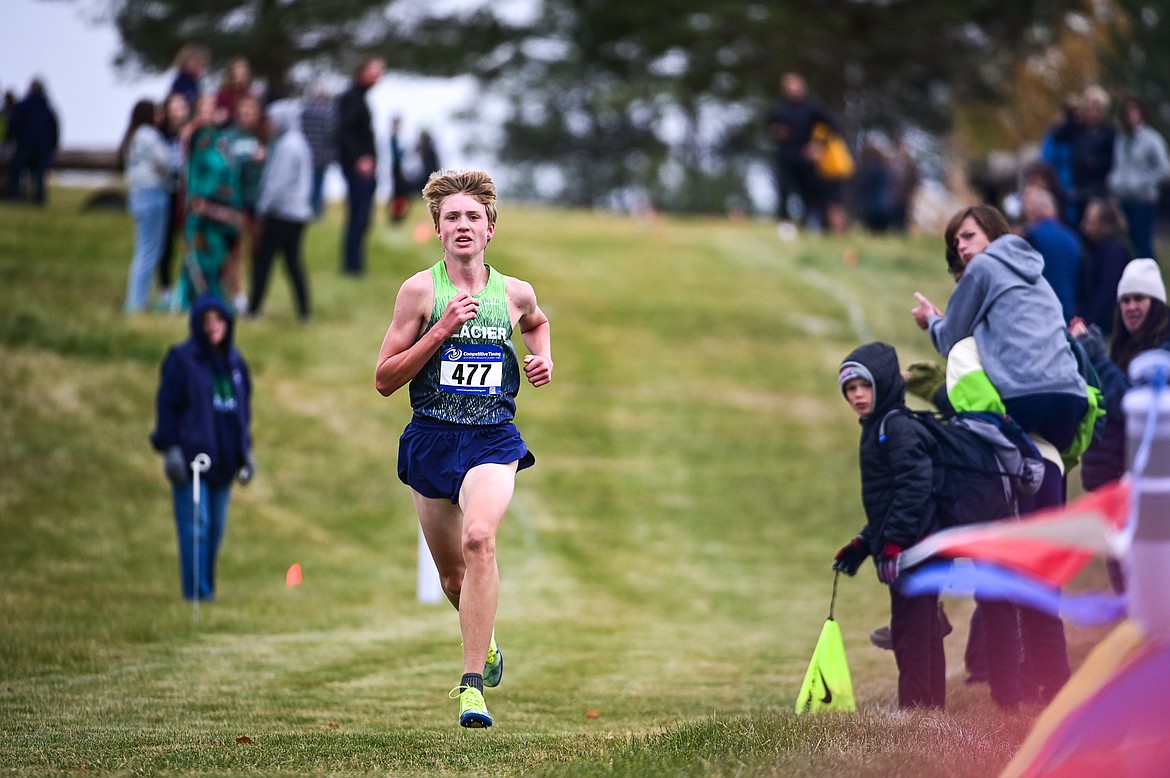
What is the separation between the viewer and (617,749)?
19.6 ft

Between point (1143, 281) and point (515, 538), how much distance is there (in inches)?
341

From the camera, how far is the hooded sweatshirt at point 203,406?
11.4 m

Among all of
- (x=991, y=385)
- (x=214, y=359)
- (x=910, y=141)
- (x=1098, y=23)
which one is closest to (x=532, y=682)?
(x=991, y=385)

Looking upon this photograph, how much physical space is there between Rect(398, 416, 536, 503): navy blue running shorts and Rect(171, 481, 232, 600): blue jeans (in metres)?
5.15

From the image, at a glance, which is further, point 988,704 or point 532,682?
point 532,682

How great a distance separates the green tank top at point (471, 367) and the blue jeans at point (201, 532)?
5.25m

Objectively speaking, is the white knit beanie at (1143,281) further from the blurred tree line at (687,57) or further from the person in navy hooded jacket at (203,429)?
the blurred tree line at (687,57)

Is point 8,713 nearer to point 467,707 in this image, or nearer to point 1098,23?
point 467,707

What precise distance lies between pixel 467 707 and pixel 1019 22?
126 feet

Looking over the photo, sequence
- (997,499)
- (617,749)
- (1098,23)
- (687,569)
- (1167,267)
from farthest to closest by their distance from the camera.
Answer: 1. (1098,23)
2. (1167,267)
3. (687,569)
4. (997,499)
5. (617,749)

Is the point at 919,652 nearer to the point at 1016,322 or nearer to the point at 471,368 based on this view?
the point at 1016,322

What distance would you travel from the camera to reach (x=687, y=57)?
41625mm

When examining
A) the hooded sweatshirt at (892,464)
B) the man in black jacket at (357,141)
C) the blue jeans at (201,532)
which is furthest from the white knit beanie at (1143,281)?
the man in black jacket at (357,141)

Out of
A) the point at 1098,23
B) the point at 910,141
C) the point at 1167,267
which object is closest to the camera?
the point at 1167,267
